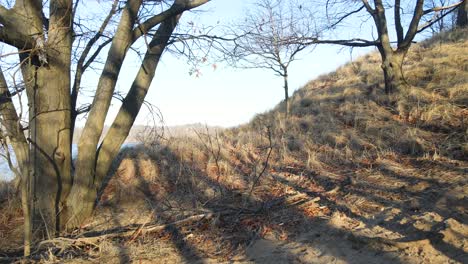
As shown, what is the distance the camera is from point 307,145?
7.96 meters

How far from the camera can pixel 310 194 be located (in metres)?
5.27

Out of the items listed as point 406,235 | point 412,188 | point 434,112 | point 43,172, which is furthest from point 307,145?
point 43,172

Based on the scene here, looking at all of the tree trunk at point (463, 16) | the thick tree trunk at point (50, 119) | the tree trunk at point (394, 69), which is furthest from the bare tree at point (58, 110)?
the tree trunk at point (463, 16)

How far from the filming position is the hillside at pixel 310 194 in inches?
152

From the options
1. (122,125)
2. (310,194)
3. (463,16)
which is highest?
(463,16)

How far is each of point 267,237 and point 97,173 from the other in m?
2.70

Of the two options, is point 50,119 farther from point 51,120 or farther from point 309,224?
point 309,224

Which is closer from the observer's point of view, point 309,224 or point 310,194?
point 309,224

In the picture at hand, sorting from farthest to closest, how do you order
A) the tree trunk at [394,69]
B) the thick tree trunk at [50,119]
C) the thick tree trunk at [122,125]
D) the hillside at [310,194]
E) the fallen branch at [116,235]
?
1. the tree trunk at [394,69]
2. the thick tree trunk at [122,125]
3. the thick tree trunk at [50,119]
4. the fallen branch at [116,235]
5. the hillside at [310,194]

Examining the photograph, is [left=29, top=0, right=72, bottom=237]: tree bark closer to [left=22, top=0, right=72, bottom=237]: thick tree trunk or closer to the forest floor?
[left=22, top=0, right=72, bottom=237]: thick tree trunk

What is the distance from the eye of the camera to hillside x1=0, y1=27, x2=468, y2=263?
3.85 meters

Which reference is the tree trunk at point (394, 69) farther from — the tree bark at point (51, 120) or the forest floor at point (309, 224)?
the tree bark at point (51, 120)

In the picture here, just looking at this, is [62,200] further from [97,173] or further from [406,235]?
[406,235]

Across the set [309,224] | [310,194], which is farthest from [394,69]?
[309,224]
